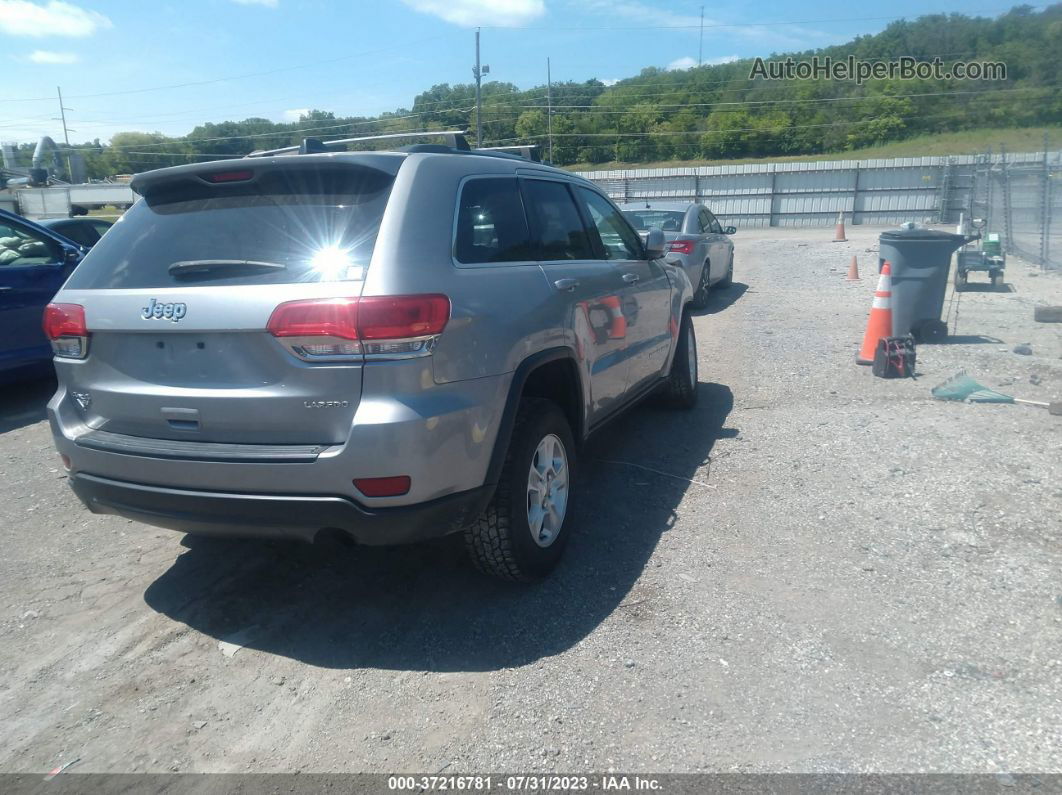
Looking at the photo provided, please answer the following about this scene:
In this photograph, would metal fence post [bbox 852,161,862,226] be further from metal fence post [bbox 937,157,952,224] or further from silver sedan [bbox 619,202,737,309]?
silver sedan [bbox 619,202,737,309]

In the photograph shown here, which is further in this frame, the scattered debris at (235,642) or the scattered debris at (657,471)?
the scattered debris at (657,471)

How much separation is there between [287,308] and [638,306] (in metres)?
2.71

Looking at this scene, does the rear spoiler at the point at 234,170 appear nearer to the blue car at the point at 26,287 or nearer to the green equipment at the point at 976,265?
the blue car at the point at 26,287

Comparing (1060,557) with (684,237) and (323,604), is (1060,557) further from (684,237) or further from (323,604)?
(684,237)

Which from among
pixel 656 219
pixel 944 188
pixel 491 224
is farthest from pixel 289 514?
pixel 944 188

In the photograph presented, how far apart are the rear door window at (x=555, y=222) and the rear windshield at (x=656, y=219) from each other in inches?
298

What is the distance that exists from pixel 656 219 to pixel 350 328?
33.0 feet

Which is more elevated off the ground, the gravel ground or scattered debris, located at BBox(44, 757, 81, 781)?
scattered debris, located at BBox(44, 757, 81, 781)

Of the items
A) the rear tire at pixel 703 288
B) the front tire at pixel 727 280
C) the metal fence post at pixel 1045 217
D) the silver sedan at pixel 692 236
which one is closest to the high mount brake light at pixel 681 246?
the silver sedan at pixel 692 236

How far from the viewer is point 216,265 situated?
319 cm

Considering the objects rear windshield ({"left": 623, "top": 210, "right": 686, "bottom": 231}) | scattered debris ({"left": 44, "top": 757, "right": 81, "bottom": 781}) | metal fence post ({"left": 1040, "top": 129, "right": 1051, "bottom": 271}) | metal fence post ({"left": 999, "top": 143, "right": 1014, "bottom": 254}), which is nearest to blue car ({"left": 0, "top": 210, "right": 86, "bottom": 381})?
scattered debris ({"left": 44, "top": 757, "right": 81, "bottom": 781})

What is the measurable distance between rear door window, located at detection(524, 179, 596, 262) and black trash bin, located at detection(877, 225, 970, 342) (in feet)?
16.0

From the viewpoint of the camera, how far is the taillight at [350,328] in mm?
2930

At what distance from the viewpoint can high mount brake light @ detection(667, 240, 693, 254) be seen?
11188 millimetres
